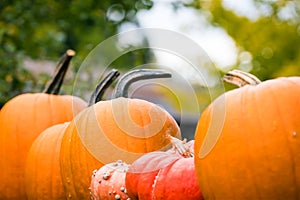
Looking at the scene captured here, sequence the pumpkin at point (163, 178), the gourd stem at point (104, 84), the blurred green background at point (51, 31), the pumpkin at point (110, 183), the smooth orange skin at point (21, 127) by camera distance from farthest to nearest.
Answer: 1. the blurred green background at point (51, 31)
2. the smooth orange skin at point (21, 127)
3. the gourd stem at point (104, 84)
4. the pumpkin at point (110, 183)
5. the pumpkin at point (163, 178)

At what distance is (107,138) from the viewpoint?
1735mm

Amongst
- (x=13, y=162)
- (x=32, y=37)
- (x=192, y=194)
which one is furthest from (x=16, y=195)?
(x=32, y=37)

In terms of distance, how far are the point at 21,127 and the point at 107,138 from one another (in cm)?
63

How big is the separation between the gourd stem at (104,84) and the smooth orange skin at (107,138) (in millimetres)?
100

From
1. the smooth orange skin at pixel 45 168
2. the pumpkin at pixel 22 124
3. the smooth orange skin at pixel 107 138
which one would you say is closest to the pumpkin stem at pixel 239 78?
the smooth orange skin at pixel 107 138

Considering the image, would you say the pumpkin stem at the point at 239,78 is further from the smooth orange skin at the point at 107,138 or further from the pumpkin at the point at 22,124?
the pumpkin at the point at 22,124

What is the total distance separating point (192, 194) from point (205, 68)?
16.8 inches

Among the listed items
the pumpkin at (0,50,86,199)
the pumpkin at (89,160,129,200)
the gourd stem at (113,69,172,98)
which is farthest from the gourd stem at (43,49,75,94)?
the pumpkin at (89,160,129,200)

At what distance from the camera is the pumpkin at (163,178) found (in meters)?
1.39

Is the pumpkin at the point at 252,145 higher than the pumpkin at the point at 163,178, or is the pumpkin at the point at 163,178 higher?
the pumpkin at the point at 252,145

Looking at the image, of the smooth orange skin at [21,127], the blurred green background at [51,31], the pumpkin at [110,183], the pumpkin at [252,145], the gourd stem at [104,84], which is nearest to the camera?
the pumpkin at [252,145]

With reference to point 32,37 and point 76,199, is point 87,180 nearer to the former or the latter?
point 76,199

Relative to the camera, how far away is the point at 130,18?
14.1 ft

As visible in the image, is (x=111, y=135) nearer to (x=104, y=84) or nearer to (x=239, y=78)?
(x=104, y=84)
